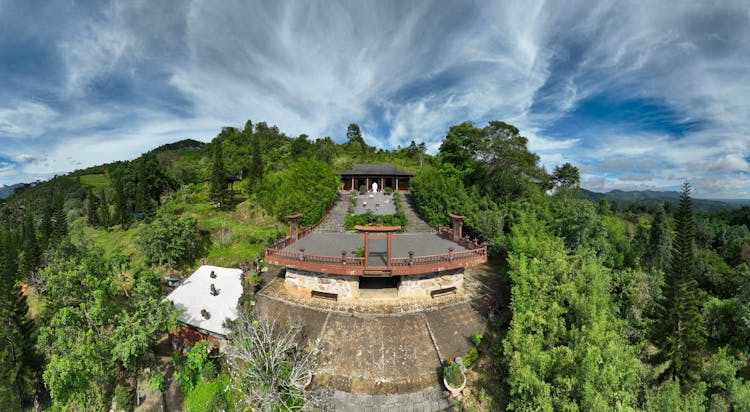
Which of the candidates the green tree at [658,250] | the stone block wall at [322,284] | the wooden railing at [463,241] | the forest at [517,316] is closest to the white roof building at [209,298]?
the forest at [517,316]

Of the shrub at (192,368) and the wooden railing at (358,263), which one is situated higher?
the wooden railing at (358,263)

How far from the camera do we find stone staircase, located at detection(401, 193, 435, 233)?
27562 millimetres

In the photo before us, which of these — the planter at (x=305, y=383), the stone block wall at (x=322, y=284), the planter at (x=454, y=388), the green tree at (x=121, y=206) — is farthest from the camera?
the green tree at (x=121, y=206)

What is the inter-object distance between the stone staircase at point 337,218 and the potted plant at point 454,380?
17843 millimetres

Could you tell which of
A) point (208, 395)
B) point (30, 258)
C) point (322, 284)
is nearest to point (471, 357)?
point (322, 284)

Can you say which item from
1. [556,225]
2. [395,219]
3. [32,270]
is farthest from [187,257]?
[556,225]

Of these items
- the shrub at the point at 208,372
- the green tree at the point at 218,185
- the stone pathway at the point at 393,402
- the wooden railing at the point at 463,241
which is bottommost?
the shrub at the point at 208,372

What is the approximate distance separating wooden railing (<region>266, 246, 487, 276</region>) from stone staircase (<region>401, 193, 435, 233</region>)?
13.3 m

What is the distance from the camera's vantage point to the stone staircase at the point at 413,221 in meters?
27.6

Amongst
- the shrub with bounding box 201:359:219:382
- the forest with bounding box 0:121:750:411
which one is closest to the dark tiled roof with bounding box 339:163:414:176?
the forest with bounding box 0:121:750:411

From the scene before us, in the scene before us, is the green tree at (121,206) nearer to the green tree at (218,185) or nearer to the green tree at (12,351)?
the green tree at (218,185)

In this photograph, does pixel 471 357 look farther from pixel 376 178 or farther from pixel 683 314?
pixel 376 178

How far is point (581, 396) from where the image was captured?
26.1 feet

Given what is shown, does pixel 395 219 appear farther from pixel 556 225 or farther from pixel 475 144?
pixel 556 225
